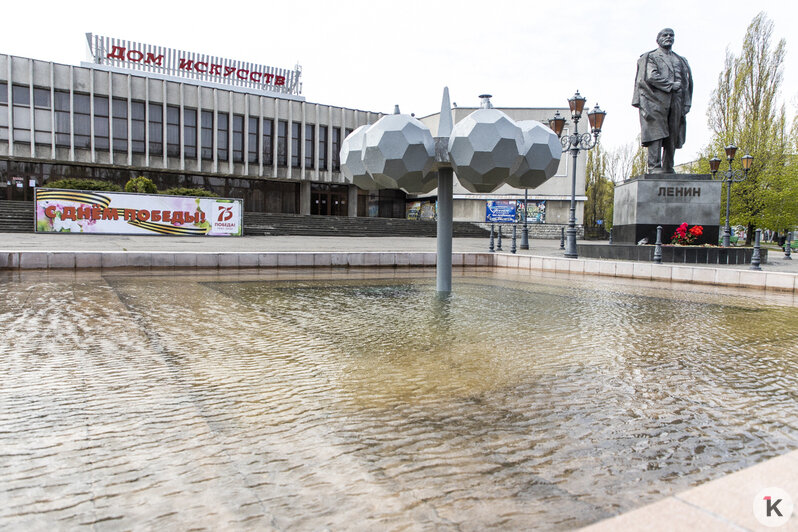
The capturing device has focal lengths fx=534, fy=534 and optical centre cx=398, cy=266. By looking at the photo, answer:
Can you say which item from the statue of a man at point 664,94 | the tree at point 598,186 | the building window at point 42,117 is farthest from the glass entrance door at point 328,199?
the statue of a man at point 664,94

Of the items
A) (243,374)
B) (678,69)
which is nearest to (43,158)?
(678,69)

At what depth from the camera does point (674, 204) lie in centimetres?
1673

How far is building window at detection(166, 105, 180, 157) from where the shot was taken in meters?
40.6

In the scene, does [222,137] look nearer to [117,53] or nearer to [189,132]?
[189,132]

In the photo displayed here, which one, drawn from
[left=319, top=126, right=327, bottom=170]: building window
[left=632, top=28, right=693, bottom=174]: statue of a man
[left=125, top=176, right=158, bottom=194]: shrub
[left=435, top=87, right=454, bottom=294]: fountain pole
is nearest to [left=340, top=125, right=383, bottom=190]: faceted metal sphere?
[left=435, top=87, right=454, bottom=294]: fountain pole

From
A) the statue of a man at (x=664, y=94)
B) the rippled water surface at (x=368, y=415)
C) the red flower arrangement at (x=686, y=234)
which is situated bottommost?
the rippled water surface at (x=368, y=415)

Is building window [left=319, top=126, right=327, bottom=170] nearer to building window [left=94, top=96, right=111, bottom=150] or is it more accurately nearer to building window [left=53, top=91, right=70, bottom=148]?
building window [left=94, top=96, right=111, bottom=150]

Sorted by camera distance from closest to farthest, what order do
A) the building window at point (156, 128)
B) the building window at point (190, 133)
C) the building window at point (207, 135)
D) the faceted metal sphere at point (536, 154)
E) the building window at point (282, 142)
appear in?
the faceted metal sphere at point (536, 154) < the building window at point (156, 128) < the building window at point (190, 133) < the building window at point (207, 135) < the building window at point (282, 142)

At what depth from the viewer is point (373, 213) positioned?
52219 mm

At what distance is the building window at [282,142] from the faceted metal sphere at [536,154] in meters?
40.3

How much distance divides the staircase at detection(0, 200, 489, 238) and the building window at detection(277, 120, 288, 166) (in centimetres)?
1001

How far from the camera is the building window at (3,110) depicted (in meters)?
35.1

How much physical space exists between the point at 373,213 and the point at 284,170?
10.4 metres

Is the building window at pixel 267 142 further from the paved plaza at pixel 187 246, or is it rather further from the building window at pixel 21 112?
the paved plaza at pixel 187 246
